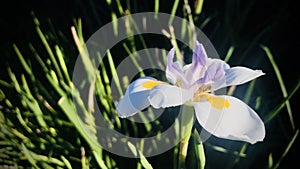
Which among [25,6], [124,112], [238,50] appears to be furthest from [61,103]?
[25,6]

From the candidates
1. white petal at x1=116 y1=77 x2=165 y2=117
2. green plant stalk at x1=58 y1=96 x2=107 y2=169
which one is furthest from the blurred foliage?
white petal at x1=116 y1=77 x2=165 y2=117

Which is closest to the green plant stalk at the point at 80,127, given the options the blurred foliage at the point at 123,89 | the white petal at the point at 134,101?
the blurred foliage at the point at 123,89

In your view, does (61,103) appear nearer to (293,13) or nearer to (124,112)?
(124,112)

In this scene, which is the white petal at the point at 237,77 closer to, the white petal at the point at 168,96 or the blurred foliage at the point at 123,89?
the white petal at the point at 168,96

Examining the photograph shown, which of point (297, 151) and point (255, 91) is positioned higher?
point (255, 91)

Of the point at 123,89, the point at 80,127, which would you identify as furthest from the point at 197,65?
the point at 123,89

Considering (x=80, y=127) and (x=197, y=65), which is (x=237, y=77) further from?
(x=80, y=127)

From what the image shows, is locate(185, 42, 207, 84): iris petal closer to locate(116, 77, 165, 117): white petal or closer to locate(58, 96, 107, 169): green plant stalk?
locate(116, 77, 165, 117): white petal
